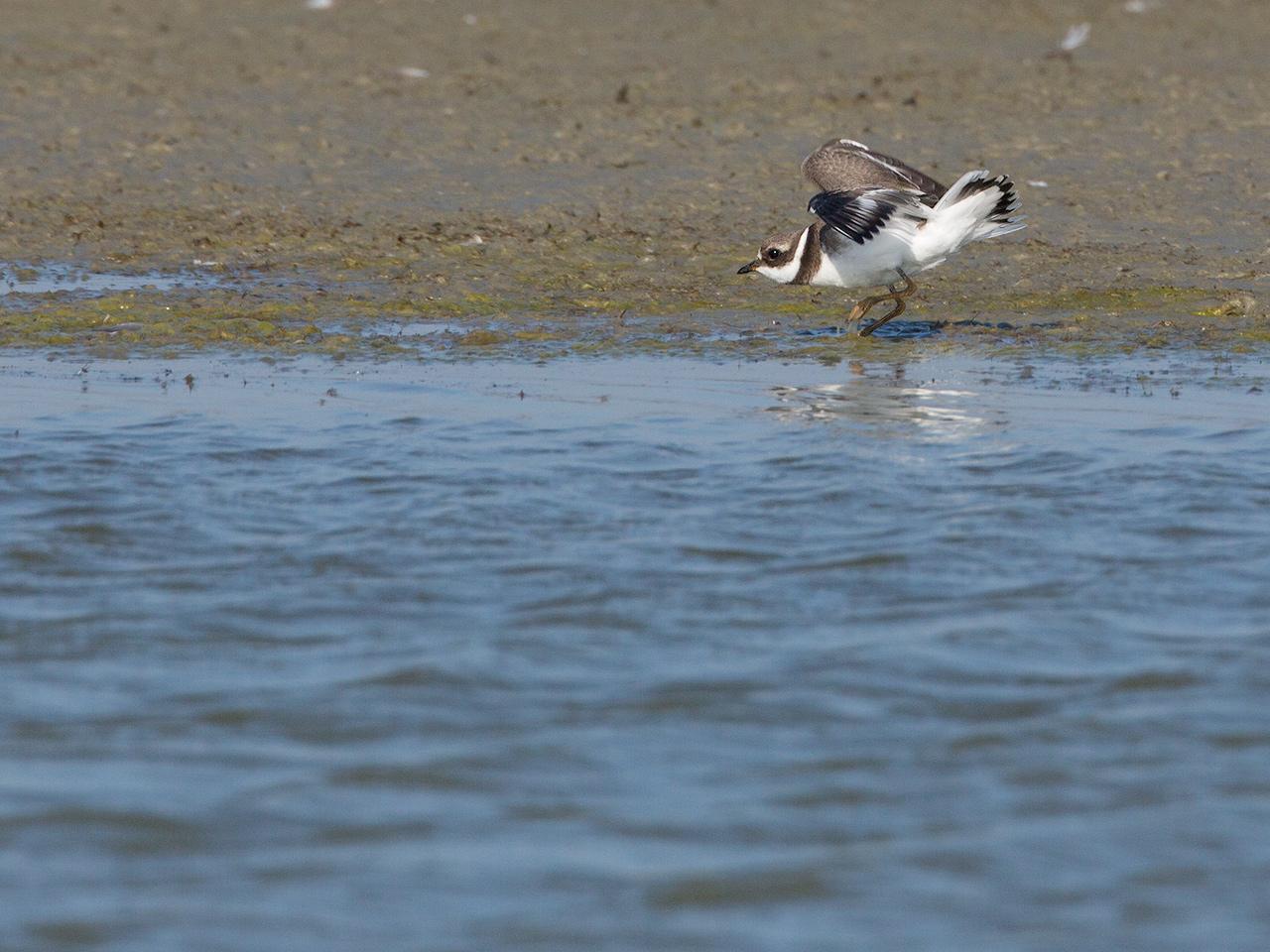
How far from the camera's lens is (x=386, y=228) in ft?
48.3

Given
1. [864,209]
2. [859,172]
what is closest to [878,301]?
[859,172]

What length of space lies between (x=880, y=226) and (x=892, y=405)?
1.53 m

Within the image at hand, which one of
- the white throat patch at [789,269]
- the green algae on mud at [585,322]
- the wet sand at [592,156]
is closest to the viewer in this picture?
the green algae on mud at [585,322]

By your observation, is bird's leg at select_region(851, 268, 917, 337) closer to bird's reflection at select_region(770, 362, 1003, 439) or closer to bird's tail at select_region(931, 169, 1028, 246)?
bird's tail at select_region(931, 169, 1028, 246)

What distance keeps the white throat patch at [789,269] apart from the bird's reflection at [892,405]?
113cm

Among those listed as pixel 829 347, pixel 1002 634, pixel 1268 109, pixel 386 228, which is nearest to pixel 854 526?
pixel 1002 634

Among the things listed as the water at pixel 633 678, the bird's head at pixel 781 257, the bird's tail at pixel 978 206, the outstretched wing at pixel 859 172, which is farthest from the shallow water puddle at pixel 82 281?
the bird's tail at pixel 978 206

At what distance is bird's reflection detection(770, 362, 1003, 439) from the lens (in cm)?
956

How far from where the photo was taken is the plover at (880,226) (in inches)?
445

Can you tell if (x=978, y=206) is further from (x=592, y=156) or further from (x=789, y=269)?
(x=592, y=156)

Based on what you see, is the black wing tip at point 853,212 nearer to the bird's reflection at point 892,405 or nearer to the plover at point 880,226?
the plover at point 880,226

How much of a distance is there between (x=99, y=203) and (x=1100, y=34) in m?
11.6

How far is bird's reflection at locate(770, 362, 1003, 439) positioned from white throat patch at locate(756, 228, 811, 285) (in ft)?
3.70

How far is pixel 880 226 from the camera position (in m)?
11.3
